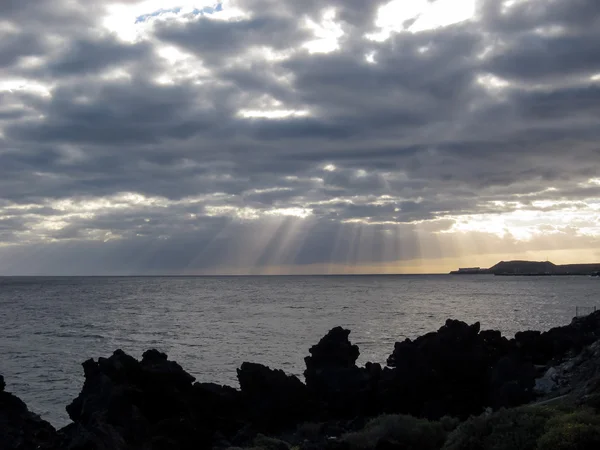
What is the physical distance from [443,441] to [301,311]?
88833 mm

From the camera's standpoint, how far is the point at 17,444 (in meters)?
22.3

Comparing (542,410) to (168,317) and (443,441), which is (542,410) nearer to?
(443,441)

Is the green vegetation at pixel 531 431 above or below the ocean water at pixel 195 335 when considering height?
above

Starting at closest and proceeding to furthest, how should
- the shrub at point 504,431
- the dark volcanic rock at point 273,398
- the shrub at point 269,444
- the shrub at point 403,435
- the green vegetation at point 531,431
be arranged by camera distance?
the green vegetation at point 531,431 → the shrub at point 504,431 → the shrub at point 403,435 → the shrub at point 269,444 → the dark volcanic rock at point 273,398

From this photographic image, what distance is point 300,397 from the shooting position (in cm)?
2828

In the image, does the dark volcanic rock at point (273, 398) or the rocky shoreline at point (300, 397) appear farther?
the dark volcanic rock at point (273, 398)

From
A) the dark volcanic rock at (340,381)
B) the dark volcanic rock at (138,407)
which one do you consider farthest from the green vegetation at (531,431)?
the dark volcanic rock at (340,381)

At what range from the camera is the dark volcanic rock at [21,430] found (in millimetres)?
22453

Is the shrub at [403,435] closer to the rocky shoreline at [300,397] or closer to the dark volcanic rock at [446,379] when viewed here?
the rocky shoreline at [300,397]

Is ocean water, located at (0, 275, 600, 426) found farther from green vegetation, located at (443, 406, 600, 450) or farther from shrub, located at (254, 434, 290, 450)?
green vegetation, located at (443, 406, 600, 450)

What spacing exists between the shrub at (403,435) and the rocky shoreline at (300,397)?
4.9 inches

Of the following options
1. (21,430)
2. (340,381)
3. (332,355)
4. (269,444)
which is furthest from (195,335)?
(269,444)

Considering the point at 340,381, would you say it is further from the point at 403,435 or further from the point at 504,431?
the point at 504,431

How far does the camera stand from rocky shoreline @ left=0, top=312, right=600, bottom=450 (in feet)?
77.2
